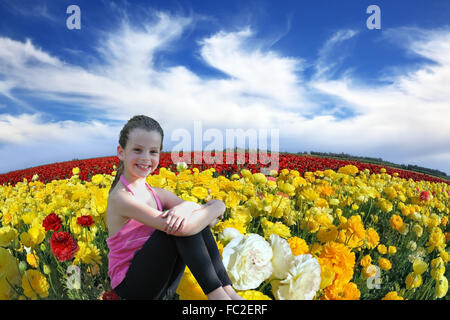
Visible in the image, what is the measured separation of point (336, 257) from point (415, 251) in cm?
141

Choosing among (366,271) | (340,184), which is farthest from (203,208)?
(340,184)

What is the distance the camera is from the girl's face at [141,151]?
54.6 inches

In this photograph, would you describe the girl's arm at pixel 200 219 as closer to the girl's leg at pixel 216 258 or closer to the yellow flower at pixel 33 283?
the girl's leg at pixel 216 258

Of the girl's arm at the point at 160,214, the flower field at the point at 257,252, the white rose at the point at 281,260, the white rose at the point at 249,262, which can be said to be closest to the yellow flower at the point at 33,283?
the flower field at the point at 257,252

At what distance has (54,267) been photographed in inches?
68.7

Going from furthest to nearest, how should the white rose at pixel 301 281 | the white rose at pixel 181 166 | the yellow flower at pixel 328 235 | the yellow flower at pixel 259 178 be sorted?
the white rose at pixel 181 166, the yellow flower at pixel 259 178, the yellow flower at pixel 328 235, the white rose at pixel 301 281

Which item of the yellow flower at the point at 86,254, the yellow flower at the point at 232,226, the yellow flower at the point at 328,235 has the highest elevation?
the yellow flower at the point at 232,226

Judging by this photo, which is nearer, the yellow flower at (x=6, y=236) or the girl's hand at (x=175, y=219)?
the girl's hand at (x=175, y=219)

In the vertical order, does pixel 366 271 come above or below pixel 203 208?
below

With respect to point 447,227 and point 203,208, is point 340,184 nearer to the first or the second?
point 447,227

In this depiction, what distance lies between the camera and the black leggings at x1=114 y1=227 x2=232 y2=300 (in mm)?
1256

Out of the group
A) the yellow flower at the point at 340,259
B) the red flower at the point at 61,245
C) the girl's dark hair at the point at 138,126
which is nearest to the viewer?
the yellow flower at the point at 340,259

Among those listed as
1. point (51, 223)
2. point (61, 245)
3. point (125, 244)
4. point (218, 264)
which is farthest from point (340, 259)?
point (51, 223)

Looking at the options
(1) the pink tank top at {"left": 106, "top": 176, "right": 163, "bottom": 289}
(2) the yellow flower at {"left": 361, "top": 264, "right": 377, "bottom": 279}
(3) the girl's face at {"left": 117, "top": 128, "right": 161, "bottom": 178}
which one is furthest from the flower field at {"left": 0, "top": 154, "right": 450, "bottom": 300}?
(3) the girl's face at {"left": 117, "top": 128, "right": 161, "bottom": 178}
